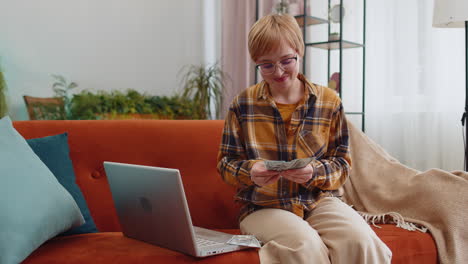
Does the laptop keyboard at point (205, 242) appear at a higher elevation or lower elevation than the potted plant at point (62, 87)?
lower

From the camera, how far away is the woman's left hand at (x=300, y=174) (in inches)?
51.7

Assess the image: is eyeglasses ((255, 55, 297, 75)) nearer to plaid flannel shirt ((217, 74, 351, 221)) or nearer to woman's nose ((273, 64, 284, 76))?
woman's nose ((273, 64, 284, 76))

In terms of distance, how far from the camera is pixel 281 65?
1456 millimetres

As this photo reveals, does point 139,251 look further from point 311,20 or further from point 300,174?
point 311,20

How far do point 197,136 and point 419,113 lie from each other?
1.94 meters

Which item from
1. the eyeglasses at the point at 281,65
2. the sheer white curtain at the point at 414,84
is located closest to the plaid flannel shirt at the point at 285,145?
the eyeglasses at the point at 281,65

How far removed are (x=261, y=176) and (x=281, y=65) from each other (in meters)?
0.36

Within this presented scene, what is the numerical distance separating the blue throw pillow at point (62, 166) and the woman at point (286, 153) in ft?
1.62

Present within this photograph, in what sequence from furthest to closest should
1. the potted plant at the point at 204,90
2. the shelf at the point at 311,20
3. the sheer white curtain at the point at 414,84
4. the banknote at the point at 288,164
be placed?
1. the potted plant at the point at 204,90
2. the shelf at the point at 311,20
3. the sheer white curtain at the point at 414,84
4. the banknote at the point at 288,164

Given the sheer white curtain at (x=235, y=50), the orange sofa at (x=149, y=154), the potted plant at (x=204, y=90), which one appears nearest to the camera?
the orange sofa at (x=149, y=154)

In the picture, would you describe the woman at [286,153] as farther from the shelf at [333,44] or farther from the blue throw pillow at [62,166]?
the shelf at [333,44]

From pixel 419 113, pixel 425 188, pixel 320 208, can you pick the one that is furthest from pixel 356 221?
pixel 419 113

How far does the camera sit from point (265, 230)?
1.38m

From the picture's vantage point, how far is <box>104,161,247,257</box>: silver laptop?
3.99 feet
